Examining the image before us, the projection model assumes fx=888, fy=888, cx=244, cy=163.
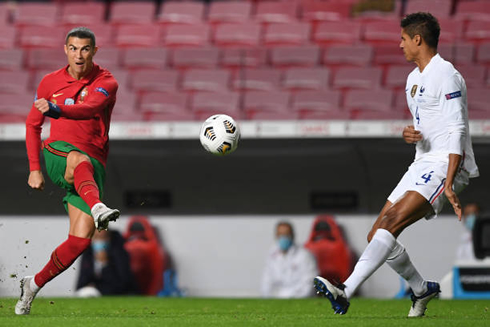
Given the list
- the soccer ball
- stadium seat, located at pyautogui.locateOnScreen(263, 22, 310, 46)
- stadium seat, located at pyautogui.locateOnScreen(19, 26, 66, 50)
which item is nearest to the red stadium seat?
stadium seat, located at pyautogui.locateOnScreen(263, 22, 310, 46)

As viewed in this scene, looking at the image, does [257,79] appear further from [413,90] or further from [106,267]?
[413,90]

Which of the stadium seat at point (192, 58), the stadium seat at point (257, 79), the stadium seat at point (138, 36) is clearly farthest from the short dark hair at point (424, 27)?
the stadium seat at point (138, 36)

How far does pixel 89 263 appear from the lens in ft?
38.7

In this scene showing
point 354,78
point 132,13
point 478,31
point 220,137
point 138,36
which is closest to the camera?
point 220,137

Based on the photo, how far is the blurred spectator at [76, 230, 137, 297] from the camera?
11.8m

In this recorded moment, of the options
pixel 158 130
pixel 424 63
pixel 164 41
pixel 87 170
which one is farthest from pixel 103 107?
pixel 164 41

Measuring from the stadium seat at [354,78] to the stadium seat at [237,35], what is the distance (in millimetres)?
2208

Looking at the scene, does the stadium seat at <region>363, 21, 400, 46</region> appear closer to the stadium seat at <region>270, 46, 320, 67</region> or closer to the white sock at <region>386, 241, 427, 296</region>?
the stadium seat at <region>270, 46, 320, 67</region>

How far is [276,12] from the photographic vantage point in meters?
15.3

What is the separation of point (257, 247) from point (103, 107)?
7322 millimetres

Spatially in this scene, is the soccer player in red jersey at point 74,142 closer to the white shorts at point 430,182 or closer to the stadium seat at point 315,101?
the white shorts at point 430,182

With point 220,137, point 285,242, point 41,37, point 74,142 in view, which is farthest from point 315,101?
point 74,142

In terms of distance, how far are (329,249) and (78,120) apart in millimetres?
7086

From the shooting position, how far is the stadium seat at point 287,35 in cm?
1434
